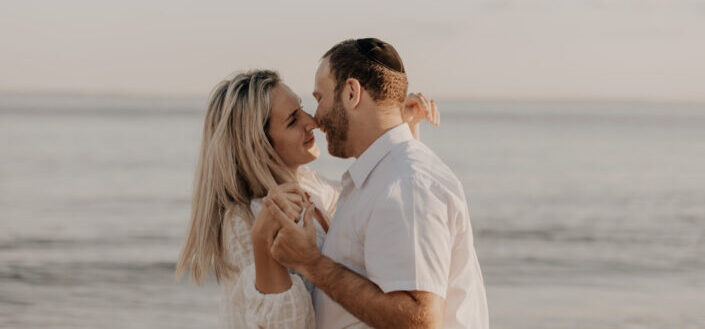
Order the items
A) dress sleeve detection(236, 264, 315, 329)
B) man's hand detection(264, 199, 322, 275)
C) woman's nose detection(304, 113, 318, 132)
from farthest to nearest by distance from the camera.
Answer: woman's nose detection(304, 113, 318, 132), dress sleeve detection(236, 264, 315, 329), man's hand detection(264, 199, 322, 275)

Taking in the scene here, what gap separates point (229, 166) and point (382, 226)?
1286 millimetres

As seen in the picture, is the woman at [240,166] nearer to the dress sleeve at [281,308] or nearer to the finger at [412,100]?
the finger at [412,100]

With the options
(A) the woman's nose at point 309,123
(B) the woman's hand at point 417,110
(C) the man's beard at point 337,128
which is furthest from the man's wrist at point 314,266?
(B) the woman's hand at point 417,110

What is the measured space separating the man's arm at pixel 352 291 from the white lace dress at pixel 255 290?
0.78 feet

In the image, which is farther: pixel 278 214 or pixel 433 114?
pixel 433 114

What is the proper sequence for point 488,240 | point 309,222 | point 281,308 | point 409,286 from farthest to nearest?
point 488,240 < point 281,308 < point 309,222 < point 409,286

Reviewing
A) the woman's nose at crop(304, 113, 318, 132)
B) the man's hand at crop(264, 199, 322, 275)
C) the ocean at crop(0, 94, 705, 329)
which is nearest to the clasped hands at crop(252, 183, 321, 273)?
the man's hand at crop(264, 199, 322, 275)

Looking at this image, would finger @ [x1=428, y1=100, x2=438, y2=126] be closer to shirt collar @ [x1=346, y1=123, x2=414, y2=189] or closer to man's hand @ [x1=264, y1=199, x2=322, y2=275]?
shirt collar @ [x1=346, y1=123, x2=414, y2=189]

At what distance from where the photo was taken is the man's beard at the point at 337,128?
3.02 m

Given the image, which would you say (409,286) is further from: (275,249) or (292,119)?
(292,119)

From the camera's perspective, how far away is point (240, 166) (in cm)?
378

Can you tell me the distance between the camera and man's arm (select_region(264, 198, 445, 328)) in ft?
8.40

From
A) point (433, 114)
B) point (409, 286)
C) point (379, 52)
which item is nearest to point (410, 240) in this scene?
point (409, 286)

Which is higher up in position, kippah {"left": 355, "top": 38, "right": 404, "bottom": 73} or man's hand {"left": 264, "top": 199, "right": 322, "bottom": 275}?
kippah {"left": 355, "top": 38, "right": 404, "bottom": 73}
